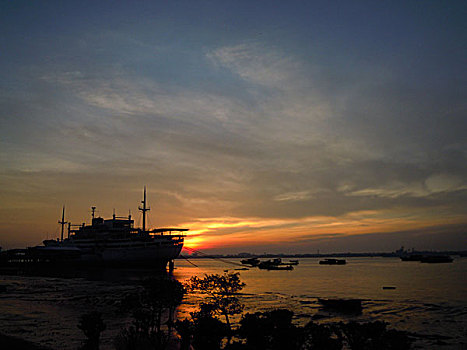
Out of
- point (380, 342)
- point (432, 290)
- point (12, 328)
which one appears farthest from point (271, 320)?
point (432, 290)

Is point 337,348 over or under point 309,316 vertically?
over

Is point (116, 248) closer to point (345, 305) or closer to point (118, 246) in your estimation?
point (118, 246)

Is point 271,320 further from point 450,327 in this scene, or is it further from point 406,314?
point 406,314

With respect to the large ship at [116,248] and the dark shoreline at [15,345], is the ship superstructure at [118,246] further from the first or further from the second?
the dark shoreline at [15,345]

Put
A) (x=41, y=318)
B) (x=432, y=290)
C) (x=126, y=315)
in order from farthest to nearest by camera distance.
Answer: (x=432, y=290), (x=126, y=315), (x=41, y=318)

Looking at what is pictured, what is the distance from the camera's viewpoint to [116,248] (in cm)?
12850

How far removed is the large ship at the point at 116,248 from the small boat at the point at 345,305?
7742cm

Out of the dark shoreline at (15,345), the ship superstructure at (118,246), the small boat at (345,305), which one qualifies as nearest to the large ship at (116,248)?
the ship superstructure at (118,246)

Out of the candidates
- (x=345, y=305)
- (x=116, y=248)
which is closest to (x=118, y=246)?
(x=116, y=248)

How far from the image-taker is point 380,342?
13656 mm

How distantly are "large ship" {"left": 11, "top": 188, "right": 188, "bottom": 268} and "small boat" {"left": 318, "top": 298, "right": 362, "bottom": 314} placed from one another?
7742cm

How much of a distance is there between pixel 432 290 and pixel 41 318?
81.0 meters

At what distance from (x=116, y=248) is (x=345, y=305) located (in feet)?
313

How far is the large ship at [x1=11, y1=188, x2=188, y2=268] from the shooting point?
12525 cm
